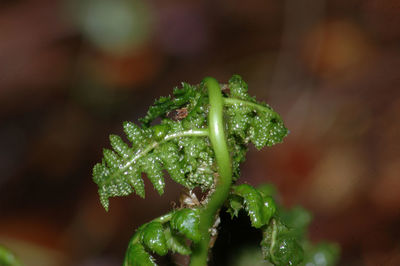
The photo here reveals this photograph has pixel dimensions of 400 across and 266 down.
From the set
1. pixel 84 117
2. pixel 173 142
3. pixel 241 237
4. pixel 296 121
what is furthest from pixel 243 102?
pixel 84 117

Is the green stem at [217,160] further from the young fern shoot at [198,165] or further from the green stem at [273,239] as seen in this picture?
the green stem at [273,239]

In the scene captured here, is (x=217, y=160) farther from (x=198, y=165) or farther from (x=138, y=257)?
(x=138, y=257)

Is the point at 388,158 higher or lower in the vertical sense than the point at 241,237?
higher

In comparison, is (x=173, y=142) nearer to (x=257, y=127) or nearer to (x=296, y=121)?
(x=257, y=127)

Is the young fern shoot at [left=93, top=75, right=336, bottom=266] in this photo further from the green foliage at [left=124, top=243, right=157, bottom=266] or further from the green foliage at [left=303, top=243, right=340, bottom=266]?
the green foliage at [left=303, top=243, right=340, bottom=266]

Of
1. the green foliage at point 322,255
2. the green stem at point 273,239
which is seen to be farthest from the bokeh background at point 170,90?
the green stem at point 273,239

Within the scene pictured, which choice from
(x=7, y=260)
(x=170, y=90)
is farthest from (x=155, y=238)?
(x=170, y=90)
